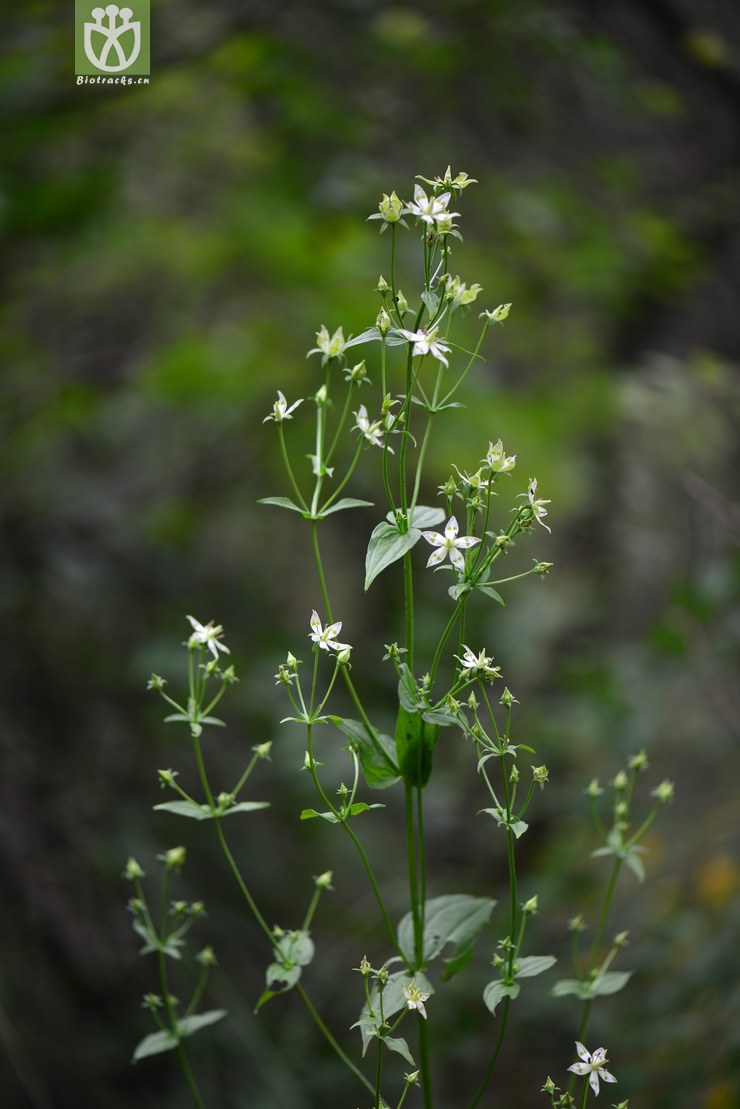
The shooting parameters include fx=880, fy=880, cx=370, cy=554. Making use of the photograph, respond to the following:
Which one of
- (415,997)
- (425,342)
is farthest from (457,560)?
(415,997)

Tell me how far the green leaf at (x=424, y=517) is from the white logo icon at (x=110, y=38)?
2.11 m

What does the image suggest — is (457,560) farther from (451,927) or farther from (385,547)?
(451,927)

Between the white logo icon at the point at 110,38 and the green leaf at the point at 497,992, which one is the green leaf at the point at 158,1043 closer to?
the green leaf at the point at 497,992

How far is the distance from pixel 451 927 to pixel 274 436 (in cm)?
254

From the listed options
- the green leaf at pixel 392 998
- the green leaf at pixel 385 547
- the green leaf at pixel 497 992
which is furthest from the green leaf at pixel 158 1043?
the green leaf at pixel 385 547

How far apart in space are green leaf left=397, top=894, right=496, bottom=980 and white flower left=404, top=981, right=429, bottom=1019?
0.39ft

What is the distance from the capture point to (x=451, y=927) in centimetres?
134

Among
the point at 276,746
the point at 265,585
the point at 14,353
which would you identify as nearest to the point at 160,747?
the point at 276,746

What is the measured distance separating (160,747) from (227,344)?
156cm

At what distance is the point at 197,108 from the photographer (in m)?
3.09

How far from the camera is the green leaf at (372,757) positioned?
1215mm

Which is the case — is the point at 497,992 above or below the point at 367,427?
below
